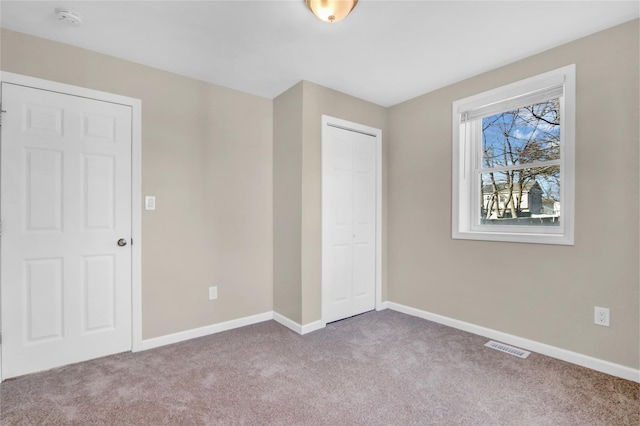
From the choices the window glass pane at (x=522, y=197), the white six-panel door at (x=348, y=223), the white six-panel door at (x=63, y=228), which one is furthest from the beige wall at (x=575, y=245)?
the white six-panel door at (x=63, y=228)

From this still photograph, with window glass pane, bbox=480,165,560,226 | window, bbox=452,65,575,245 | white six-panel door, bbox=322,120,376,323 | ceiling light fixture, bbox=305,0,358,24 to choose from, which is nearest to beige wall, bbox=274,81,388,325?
white six-panel door, bbox=322,120,376,323

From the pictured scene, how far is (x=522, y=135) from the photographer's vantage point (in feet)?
9.09

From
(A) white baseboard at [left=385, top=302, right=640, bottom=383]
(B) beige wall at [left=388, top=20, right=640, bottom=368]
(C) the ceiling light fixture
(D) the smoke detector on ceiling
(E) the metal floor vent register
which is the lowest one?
(E) the metal floor vent register

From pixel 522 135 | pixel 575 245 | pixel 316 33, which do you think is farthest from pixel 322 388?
pixel 522 135

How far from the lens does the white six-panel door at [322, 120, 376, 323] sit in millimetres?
3203

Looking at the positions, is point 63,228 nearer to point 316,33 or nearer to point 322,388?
point 322,388

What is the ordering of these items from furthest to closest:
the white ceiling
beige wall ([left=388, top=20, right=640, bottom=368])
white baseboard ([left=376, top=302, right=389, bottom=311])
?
white baseboard ([left=376, top=302, right=389, bottom=311]), beige wall ([left=388, top=20, right=640, bottom=368]), the white ceiling

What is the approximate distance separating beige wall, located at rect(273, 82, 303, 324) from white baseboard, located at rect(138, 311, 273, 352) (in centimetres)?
22

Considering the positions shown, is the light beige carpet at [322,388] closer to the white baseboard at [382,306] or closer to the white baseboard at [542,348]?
the white baseboard at [542,348]

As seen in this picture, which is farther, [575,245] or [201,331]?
[201,331]

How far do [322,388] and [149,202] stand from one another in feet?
6.66

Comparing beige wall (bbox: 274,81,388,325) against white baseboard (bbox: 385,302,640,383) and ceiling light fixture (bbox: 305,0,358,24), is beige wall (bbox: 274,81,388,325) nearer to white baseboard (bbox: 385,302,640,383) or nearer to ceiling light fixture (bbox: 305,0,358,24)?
ceiling light fixture (bbox: 305,0,358,24)

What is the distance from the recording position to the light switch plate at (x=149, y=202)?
2.64 m

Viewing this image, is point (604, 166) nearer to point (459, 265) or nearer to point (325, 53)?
point (459, 265)
